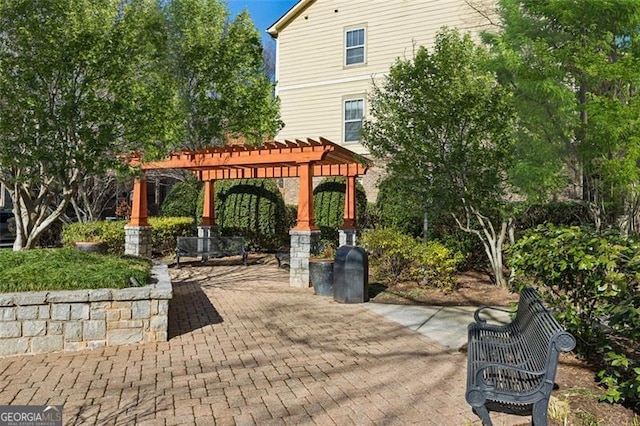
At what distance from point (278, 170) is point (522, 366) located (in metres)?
10.8

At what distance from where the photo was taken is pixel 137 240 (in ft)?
39.6

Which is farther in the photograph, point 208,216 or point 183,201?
point 183,201

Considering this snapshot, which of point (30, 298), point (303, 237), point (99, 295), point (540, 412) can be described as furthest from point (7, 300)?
point (303, 237)

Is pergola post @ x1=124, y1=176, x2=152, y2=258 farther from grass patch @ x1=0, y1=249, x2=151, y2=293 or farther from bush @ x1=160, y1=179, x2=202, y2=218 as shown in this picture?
grass patch @ x1=0, y1=249, x2=151, y2=293

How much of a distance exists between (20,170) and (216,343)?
4406mm

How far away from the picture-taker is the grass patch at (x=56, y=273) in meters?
5.04

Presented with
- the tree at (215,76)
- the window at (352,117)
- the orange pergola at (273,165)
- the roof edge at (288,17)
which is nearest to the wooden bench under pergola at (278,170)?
the orange pergola at (273,165)

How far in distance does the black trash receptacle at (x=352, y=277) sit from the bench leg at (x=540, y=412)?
5.01 m

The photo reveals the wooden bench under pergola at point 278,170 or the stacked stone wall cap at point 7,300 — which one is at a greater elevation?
the wooden bench under pergola at point 278,170

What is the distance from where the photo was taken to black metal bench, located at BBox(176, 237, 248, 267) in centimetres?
1223

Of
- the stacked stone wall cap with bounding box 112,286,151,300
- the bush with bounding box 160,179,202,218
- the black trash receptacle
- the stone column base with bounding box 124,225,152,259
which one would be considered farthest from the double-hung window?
the stacked stone wall cap with bounding box 112,286,151,300

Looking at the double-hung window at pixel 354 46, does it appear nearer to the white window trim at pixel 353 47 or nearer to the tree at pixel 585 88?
the white window trim at pixel 353 47

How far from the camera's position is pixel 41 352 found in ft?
15.8

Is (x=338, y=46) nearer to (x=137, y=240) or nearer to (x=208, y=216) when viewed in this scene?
(x=208, y=216)
